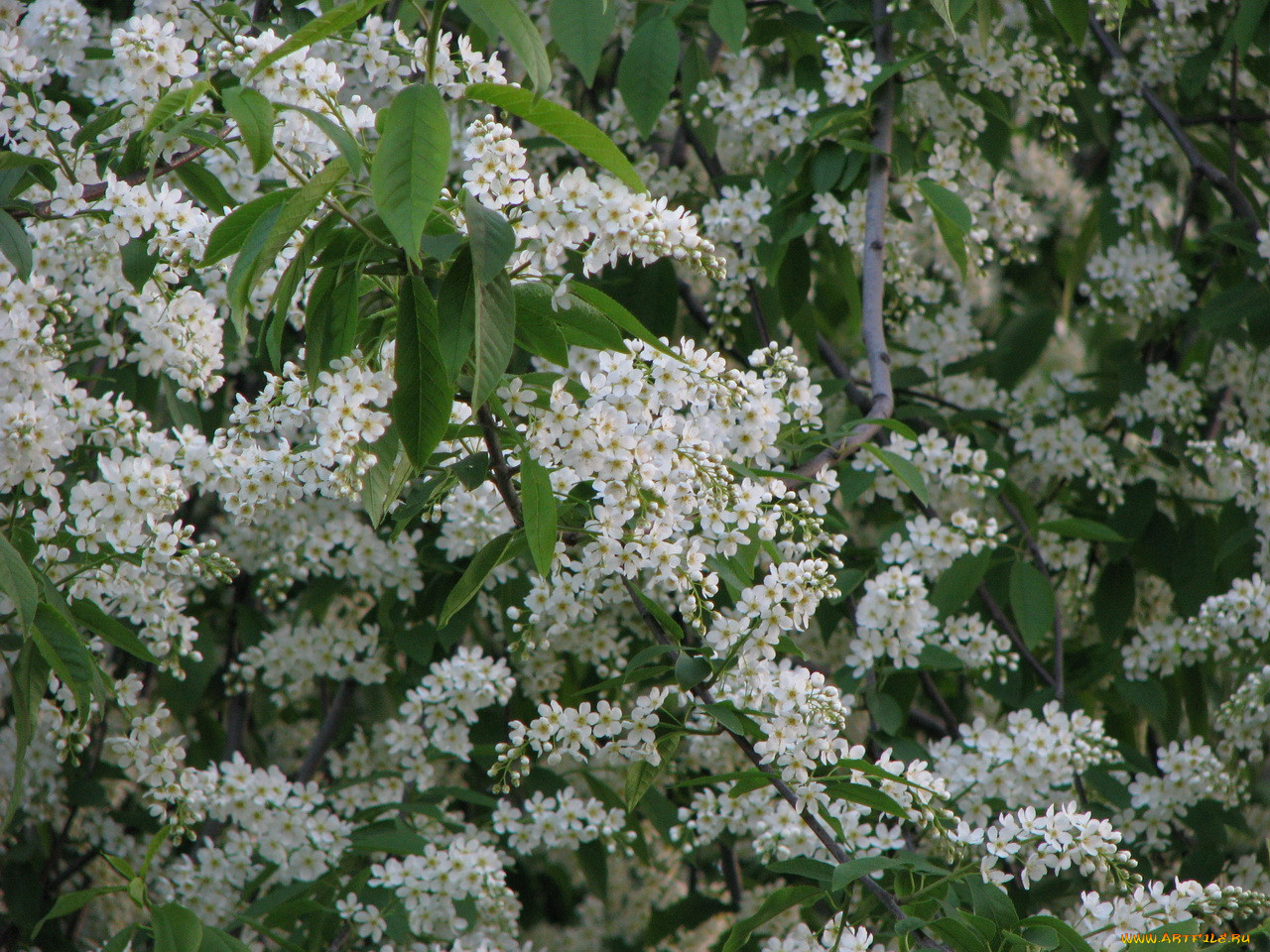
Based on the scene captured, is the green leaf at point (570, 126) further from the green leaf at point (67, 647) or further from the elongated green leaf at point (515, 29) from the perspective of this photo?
the green leaf at point (67, 647)

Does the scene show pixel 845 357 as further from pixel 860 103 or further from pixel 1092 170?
pixel 860 103

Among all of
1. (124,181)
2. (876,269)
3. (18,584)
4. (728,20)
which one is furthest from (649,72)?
(18,584)

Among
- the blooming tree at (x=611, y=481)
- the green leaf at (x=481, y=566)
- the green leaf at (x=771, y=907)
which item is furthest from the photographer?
the green leaf at (x=771, y=907)

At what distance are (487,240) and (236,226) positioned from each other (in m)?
0.41

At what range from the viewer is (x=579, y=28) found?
64.3 inches

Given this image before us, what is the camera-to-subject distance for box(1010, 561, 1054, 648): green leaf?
250cm

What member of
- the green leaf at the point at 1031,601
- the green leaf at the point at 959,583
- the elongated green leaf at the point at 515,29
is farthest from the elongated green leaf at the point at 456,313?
the green leaf at the point at 1031,601

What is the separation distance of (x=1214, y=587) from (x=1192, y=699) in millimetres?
312

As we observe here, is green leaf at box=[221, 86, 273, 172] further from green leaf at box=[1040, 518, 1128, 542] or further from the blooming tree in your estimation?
green leaf at box=[1040, 518, 1128, 542]

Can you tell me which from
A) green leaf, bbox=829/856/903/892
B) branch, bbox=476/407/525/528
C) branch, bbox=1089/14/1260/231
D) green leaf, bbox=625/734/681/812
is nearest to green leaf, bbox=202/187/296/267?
branch, bbox=476/407/525/528

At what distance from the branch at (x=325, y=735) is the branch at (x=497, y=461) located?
1.61 m

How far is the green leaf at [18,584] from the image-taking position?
1609 millimetres

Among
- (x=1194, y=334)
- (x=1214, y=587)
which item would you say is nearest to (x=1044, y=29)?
(x=1194, y=334)

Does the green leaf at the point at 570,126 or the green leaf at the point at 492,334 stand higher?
the green leaf at the point at 570,126
